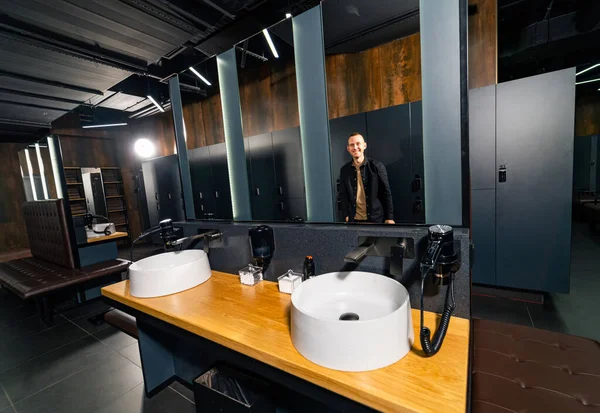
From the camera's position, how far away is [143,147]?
644 cm

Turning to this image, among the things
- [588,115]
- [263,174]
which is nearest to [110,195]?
[263,174]

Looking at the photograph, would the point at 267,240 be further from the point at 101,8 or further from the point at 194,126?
the point at 194,126

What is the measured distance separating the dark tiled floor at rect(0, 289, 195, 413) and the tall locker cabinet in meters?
3.24

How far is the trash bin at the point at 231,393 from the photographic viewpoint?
1210mm

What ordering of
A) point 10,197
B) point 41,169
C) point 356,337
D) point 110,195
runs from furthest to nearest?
point 110,195 < point 10,197 < point 41,169 < point 356,337

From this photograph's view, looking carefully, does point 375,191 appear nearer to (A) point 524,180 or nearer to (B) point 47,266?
(A) point 524,180

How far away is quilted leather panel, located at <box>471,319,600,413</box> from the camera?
73 cm

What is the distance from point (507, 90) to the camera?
255 centimetres

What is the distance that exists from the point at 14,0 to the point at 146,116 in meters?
5.98

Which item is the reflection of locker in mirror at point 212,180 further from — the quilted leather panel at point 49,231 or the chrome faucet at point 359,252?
the chrome faucet at point 359,252

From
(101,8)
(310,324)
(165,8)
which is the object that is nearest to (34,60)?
(101,8)

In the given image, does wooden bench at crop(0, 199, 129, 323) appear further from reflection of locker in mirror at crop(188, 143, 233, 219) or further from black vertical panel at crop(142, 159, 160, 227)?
black vertical panel at crop(142, 159, 160, 227)

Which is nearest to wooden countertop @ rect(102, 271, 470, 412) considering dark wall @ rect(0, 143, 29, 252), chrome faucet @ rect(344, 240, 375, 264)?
chrome faucet @ rect(344, 240, 375, 264)

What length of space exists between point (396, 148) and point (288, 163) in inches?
63.3
